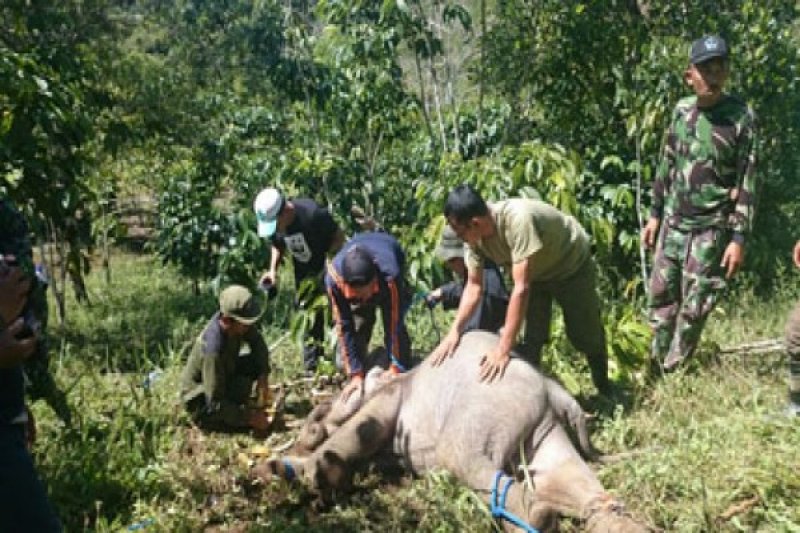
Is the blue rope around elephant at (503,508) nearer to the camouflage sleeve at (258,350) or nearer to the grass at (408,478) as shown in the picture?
the grass at (408,478)

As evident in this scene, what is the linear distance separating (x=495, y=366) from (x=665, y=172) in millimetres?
1789

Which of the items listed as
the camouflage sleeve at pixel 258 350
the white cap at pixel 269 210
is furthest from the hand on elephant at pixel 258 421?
the white cap at pixel 269 210

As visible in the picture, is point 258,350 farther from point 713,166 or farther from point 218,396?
point 713,166

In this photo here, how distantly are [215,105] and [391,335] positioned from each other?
6961mm

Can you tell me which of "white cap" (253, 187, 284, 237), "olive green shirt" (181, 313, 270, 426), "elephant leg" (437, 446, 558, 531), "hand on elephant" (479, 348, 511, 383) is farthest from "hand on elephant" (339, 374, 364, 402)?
"white cap" (253, 187, 284, 237)

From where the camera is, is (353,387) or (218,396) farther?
(218,396)

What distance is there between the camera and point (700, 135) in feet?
14.1

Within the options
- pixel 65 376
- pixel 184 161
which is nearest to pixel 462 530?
pixel 65 376

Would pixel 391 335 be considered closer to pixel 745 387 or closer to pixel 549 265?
pixel 549 265

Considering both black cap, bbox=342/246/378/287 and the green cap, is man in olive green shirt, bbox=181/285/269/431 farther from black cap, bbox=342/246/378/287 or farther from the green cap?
black cap, bbox=342/246/378/287

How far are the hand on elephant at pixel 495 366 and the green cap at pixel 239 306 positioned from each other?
1.53 m

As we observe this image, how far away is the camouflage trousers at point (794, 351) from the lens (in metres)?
3.76

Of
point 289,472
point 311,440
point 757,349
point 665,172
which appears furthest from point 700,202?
point 289,472

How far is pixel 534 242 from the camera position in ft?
12.3
